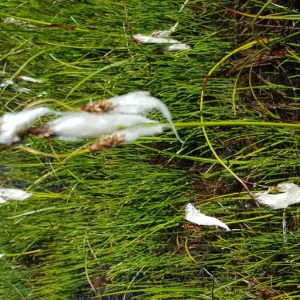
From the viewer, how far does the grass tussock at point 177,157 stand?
1097mm

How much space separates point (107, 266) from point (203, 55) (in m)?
0.68

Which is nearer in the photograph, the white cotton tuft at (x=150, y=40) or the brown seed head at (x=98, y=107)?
the brown seed head at (x=98, y=107)

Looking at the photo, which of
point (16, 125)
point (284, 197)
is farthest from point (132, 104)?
point (284, 197)

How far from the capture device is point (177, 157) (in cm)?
120

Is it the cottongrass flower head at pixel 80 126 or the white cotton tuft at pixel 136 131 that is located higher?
the cottongrass flower head at pixel 80 126

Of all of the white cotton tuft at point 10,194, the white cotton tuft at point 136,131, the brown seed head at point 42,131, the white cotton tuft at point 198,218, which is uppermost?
the brown seed head at point 42,131

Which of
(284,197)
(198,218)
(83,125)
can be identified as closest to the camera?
(83,125)

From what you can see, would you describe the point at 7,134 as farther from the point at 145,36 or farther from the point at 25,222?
the point at 25,222

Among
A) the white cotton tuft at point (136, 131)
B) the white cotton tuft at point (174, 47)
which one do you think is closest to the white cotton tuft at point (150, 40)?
the white cotton tuft at point (174, 47)

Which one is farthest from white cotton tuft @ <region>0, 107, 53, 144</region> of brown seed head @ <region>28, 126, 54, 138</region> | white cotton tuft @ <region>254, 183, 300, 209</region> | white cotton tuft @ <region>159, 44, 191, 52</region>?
white cotton tuft @ <region>159, 44, 191, 52</region>

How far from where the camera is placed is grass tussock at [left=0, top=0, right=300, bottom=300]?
1097 mm

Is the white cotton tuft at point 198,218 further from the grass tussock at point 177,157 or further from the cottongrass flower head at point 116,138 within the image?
the cottongrass flower head at point 116,138

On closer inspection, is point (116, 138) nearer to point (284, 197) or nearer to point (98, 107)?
point (98, 107)

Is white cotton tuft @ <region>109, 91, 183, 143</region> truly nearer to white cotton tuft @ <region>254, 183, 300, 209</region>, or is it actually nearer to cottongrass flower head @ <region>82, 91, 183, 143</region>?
cottongrass flower head @ <region>82, 91, 183, 143</region>
